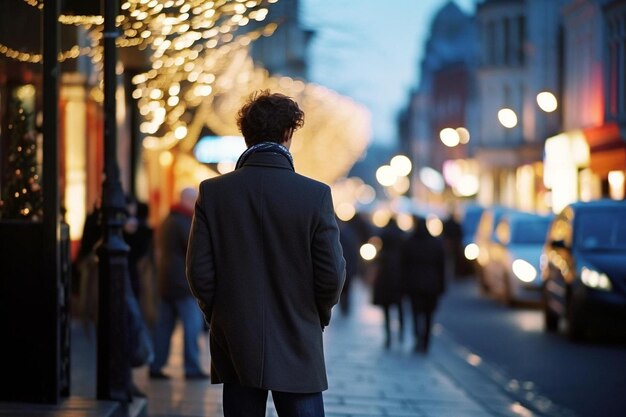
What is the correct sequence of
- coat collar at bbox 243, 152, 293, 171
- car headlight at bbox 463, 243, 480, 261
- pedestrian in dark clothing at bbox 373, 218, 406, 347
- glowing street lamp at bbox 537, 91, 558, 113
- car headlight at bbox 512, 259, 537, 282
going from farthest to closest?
glowing street lamp at bbox 537, 91, 558, 113 → car headlight at bbox 463, 243, 480, 261 → car headlight at bbox 512, 259, 537, 282 → pedestrian in dark clothing at bbox 373, 218, 406, 347 → coat collar at bbox 243, 152, 293, 171

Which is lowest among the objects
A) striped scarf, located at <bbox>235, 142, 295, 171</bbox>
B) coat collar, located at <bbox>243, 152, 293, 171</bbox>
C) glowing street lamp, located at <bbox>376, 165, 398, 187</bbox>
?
coat collar, located at <bbox>243, 152, 293, 171</bbox>

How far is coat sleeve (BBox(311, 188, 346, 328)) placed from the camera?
17.0 ft

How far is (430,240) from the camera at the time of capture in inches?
665

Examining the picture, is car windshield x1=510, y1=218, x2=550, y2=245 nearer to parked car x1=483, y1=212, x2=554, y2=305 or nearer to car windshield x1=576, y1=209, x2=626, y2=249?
parked car x1=483, y1=212, x2=554, y2=305

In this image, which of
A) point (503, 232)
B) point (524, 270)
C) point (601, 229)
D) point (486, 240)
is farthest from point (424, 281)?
point (486, 240)

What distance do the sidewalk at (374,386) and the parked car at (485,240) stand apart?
10690 millimetres

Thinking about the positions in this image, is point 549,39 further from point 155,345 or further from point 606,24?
point 155,345

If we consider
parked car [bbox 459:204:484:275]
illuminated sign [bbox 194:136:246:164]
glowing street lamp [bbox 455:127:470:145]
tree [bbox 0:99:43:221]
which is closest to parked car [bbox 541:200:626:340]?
tree [bbox 0:99:43:221]

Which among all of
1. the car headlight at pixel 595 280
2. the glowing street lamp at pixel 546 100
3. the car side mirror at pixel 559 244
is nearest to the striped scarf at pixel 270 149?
the car headlight at pixel 595 280

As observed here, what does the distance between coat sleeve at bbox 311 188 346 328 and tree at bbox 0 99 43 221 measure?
393cm

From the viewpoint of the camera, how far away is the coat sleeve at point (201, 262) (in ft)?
17.1

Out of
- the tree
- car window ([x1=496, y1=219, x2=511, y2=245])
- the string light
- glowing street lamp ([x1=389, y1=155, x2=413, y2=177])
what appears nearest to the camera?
the tree

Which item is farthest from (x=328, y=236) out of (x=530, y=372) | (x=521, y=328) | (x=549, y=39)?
(x=549, y=39)

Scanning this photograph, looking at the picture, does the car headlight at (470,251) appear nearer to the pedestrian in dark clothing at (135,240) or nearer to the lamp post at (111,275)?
the pedestrian in dark clothing at (135,240)
